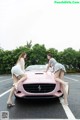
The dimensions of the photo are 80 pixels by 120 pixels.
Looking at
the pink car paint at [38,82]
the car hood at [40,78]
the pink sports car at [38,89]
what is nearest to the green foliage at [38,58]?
the car hood at [40,78]

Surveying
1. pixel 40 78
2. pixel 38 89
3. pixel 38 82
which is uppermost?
pixel 40 78

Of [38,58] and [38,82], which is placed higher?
[38,58]

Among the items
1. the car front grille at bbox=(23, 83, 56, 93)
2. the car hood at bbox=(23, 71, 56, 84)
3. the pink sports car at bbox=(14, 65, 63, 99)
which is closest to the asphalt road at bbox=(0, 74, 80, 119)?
the pink sports car at bbox=(14, 65, 63, 99)

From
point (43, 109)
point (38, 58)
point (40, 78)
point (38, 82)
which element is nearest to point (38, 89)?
point (38, 82)

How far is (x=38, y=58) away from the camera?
2359 inches

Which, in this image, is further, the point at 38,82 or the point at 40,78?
the point at 40,78

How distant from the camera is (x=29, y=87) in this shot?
10.2m

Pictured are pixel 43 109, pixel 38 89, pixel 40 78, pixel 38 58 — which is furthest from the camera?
pixel 38 58

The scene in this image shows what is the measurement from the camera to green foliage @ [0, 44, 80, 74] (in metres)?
59.5

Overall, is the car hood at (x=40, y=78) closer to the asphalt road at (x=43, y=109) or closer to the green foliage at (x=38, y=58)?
the asphalt road at (x=43, y=109)

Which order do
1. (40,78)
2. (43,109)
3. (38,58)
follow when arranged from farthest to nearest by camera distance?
(38,58)
(40,78)
(43,109)

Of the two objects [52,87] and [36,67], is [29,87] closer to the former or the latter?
[52,87]

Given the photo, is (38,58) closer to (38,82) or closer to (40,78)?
(40,78)

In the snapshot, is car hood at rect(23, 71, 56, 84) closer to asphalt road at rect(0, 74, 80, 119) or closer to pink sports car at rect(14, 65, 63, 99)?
pink sports car at rect(14, 65, 63, 99)
